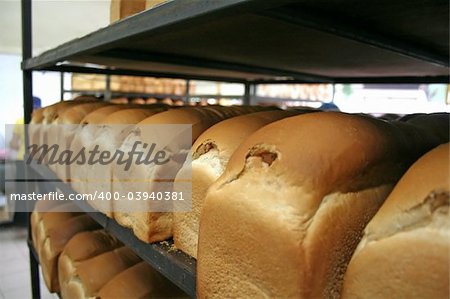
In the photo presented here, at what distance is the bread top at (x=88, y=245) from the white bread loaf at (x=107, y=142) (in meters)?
0.40

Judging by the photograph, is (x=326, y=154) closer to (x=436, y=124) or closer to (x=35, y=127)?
(x=436, y=124)

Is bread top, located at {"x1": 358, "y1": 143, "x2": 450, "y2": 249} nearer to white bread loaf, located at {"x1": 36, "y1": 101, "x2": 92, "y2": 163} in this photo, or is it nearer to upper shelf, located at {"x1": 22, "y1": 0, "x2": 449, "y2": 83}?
upper shelf, located at {"x1": 22, "y1": 0, "x2": 449, "y2": 83}

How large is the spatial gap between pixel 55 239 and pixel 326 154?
1484 mm

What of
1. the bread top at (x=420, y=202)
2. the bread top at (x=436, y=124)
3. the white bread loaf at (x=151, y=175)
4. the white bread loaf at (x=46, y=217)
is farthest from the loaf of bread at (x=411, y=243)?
the white bread loaf at (x=46, y=217)

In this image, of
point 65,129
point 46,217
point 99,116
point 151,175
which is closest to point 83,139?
point 99,116

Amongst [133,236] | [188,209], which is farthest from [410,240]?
[133,236]

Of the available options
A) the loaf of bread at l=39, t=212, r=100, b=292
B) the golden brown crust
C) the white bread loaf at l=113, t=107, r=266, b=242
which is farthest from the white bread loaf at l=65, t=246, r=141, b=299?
the white bread loaf at l=113, t=107, r=266, b=242

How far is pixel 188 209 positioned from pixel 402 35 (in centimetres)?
90

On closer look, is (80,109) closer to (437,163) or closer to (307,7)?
(307,7)

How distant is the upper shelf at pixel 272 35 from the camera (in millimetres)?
725

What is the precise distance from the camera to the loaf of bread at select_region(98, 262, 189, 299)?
3.89ft

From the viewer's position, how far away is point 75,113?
1.46m

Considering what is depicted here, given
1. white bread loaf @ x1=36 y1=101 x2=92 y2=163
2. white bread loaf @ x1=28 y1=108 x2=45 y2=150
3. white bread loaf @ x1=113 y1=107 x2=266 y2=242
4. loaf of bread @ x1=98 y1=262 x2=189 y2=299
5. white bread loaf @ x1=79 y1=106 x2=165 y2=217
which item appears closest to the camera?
white bread loaf @ x1=113 y1=107 x2=266 y2=242

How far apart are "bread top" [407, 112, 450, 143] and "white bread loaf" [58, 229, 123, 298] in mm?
1221
